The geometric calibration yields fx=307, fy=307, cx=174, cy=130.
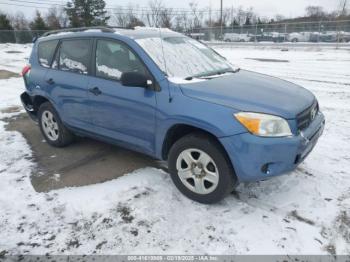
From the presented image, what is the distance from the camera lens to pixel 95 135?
4258 mm

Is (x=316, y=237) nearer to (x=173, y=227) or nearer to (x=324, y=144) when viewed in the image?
(x=173, y=227)

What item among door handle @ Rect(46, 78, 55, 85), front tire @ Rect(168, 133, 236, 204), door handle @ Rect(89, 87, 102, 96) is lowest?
front tire @ Rect(168, 133, 236, 204)

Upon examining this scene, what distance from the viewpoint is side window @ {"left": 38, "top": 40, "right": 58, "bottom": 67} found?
15.4 ft

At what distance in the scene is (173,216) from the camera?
311 centimetres

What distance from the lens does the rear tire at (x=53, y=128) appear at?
15.6ft

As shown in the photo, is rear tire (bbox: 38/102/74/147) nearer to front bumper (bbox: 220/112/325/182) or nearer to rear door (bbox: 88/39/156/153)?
rear door (bbox: 88/39/156/153)

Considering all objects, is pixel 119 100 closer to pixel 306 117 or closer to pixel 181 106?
pixel 181 106

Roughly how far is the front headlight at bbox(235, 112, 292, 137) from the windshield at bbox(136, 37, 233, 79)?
92 centimetres

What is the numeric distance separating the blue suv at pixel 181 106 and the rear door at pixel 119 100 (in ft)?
0.04

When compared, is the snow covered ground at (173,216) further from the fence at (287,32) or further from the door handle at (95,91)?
the fence at (287,32)

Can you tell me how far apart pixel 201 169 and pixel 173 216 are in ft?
1.82

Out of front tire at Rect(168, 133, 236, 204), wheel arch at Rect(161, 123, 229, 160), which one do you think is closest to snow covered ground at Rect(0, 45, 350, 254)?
front tire at Rect(168, 133, 236, 204)

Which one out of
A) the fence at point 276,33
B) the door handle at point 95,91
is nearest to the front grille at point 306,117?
the door handle at point 95,91

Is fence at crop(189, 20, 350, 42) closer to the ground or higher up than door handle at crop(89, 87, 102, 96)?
higher up
